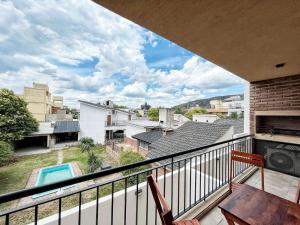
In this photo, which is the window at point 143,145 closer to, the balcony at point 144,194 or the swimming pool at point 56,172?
the swimming pool at point 56,172

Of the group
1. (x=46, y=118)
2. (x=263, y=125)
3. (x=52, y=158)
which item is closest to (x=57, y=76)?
(x=46, y=118)

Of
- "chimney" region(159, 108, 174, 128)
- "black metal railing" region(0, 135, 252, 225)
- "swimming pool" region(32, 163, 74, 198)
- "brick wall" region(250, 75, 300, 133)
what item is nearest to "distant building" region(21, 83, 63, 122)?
"swimming pool" region(32, 163, 74, 198)

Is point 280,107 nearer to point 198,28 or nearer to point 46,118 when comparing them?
point 198,28

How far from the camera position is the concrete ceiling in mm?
1171

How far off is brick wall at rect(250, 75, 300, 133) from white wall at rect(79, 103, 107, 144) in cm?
1493

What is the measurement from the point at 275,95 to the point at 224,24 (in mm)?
3124

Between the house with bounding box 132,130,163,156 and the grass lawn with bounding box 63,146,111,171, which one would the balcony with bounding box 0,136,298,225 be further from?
the house with bounding box 132,130,163,156

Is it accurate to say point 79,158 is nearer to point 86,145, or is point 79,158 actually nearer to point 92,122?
point 86,145

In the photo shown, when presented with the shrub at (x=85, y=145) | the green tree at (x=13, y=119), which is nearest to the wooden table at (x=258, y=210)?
the shrub at (x=85, y=145)

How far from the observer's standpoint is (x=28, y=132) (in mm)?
13180

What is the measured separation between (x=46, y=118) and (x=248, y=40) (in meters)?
25.3

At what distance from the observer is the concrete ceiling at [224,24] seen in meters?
1.17

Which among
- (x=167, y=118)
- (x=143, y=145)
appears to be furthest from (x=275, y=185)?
(x=167, y=118)

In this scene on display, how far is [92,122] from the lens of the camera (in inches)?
666
